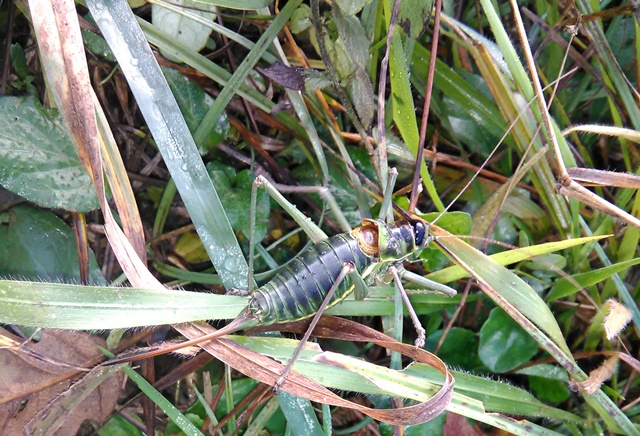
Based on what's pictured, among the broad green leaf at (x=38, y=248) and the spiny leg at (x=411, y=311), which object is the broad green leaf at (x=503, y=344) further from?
the broad green leaf at (x=38, y=248)

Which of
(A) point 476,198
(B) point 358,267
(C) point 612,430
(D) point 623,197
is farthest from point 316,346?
(D) point 623,197

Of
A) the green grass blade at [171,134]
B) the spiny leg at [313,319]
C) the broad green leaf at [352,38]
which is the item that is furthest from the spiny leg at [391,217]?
the green grass blade at [171,134]

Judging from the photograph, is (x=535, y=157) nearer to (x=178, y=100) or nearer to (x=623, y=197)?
(x=623, y=197)

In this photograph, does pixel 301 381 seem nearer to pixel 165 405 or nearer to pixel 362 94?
pixel 165 405

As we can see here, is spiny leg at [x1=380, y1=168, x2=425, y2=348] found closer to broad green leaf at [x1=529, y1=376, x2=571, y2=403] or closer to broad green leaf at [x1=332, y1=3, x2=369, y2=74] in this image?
broad green leaf at [x1=332, y1=3, x2=369, y2=74]

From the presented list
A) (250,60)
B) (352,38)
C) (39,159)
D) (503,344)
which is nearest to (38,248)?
(39,159)

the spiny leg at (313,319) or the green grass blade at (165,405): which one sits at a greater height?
the spiny leg at (313,319)

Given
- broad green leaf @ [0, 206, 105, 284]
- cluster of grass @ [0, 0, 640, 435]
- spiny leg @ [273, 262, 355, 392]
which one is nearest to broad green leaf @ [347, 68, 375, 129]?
cluster of grass @ [0, 0, 640, 435]
